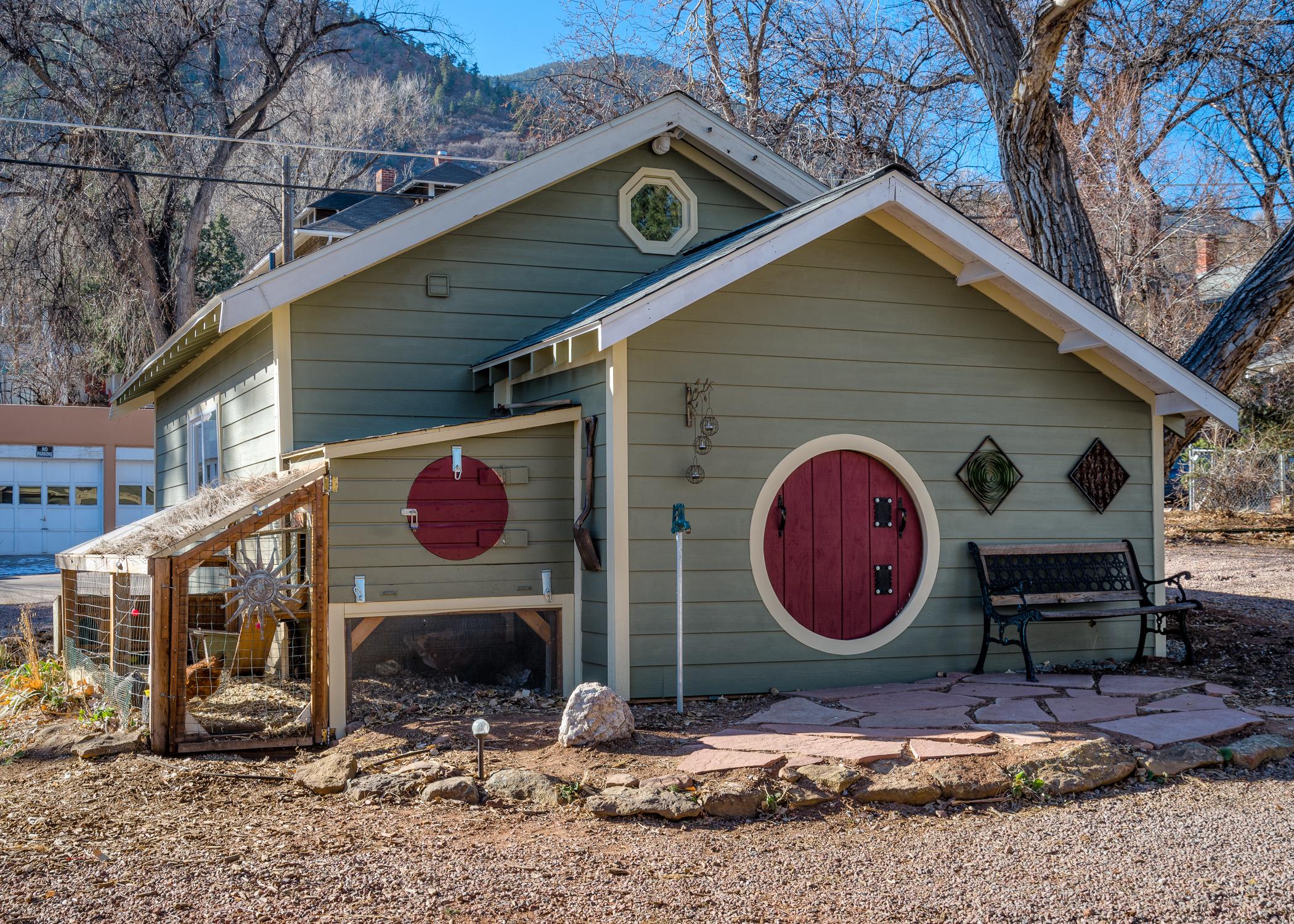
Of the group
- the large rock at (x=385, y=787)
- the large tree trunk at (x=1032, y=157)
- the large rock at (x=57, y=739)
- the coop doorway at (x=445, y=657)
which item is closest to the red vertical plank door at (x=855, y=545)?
the coop doorway at (x=445, y=657)

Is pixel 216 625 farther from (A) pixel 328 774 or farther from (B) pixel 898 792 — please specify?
(B) pixel 898 792

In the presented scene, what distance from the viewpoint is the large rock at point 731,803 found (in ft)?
16.0

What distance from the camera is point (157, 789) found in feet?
17.7

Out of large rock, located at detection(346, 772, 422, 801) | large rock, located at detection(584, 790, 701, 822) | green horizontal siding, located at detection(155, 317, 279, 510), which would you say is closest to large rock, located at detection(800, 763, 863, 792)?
large rock, located at detection(584, 790, 701, 822)

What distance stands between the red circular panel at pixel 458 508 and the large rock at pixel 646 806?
2.85 m

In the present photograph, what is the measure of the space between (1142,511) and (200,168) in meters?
19.7

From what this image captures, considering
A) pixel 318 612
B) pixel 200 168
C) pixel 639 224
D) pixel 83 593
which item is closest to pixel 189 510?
pixel 318 612

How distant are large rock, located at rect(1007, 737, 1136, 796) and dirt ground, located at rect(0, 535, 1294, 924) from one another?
7 centimetres

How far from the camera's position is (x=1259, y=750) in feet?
18.6

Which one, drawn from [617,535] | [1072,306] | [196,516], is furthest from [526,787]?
[1072,306]

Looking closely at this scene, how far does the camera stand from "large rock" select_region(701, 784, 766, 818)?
192 inches

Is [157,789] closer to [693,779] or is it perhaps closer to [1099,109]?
[693,779]

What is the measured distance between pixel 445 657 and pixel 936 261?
4.91m

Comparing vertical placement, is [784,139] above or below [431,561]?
above
